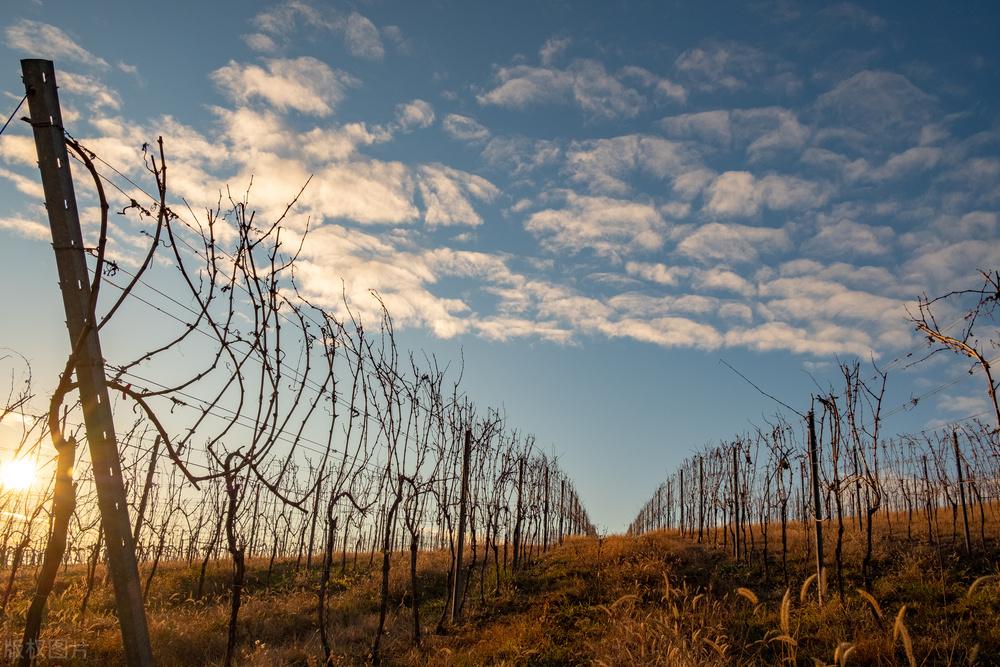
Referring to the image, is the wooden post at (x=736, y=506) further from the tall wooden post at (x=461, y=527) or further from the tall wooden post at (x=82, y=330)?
the tall wooden post at (x=82, y=330)

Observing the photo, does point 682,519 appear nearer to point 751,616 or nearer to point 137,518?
point 751,616

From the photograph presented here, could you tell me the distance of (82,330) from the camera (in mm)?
2727

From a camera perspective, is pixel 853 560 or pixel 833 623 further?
pixel 853 560

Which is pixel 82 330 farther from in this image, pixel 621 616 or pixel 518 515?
pixel 518 515

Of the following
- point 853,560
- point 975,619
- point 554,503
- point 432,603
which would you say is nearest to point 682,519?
point 554,503

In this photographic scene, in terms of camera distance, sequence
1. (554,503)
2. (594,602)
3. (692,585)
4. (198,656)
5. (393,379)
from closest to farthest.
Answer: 1. (198,656)
2. (393,379)
3. (594,602)
4. (692,585)
5. (554,503)

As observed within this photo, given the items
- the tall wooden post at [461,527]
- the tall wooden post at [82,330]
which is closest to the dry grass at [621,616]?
the tall wooden post at [461,527]

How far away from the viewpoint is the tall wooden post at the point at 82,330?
2.69 m

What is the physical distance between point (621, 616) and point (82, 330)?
28.1 ft

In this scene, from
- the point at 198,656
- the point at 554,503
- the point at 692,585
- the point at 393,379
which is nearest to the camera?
the point at 198,656

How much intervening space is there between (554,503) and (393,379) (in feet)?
58.6

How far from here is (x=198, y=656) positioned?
845cm

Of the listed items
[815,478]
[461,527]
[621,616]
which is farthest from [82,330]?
[815,478]

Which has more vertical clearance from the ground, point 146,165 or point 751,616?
point 146,165
